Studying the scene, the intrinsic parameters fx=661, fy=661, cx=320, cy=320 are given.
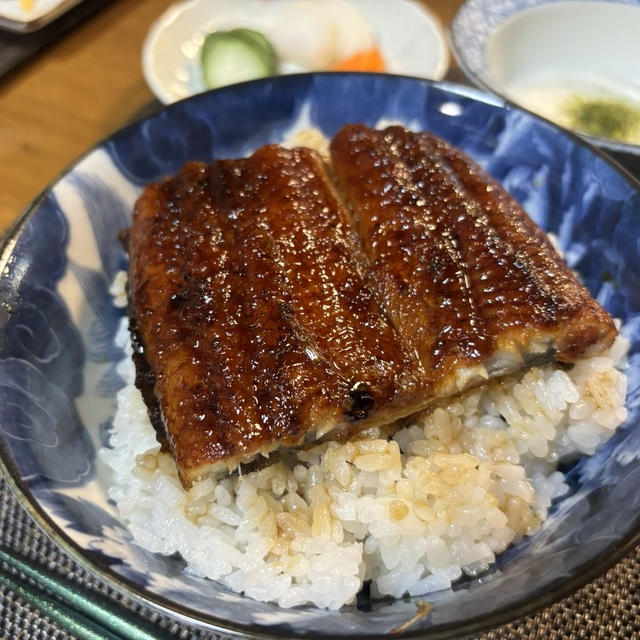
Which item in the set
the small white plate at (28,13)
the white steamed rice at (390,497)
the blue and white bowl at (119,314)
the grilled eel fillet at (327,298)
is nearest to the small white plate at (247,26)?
the small white plate at (28,13)

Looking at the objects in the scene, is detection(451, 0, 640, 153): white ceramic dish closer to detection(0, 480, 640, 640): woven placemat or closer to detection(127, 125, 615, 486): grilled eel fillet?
detection(127, 125, 615, 486): grilled eel fillet

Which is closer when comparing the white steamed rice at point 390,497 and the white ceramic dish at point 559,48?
the white steamed rice at point 390,497

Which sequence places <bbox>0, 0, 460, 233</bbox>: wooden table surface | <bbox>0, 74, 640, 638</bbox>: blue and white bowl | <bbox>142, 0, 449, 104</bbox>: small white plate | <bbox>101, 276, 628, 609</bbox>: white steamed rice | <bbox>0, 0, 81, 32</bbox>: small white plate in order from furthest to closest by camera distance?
<bbox>0, 0, 81, 32</bbox>: small white plate
<bbox>142, 0, 449, 104</bbox>: small white plate
<bbox>0, 0, 460, 233</bbox>: wooden table surface
<bbox>101, 276, 628, 609</bbox>: white steamed rice
<bbox>0, 74, 640, 638</bbox>: blue and white bowl

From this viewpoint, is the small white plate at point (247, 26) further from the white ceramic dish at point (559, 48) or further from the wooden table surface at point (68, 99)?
the white ceramic dish at point (559, 48)

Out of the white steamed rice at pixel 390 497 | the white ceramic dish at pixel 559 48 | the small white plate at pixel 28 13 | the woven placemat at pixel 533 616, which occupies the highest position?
the small white plate at pixel 28 13

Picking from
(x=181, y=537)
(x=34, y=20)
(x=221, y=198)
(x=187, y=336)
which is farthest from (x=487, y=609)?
(x=34, y=20)

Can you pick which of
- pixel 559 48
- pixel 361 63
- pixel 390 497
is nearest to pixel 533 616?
pixel 390 497

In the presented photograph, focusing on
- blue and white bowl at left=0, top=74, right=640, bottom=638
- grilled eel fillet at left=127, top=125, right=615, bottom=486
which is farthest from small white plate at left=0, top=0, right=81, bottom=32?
grilled eel fillet at left=127, top=125, right=615, bottom=486
